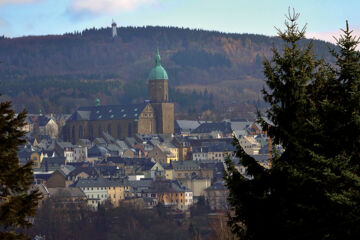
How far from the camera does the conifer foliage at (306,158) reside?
43.5 ft

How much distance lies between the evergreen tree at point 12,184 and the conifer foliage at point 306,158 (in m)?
3.79

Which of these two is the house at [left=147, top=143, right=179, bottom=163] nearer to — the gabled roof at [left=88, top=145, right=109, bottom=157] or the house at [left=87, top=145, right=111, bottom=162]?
the house at [left=87, top=145, right=111, bottom=162]

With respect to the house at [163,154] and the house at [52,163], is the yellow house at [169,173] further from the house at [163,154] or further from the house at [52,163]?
the house at [52,163]

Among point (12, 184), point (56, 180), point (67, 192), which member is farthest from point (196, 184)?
point (12, 184)

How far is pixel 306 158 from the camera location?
14.1 m

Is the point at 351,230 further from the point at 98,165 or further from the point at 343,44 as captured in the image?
the point at 98,165

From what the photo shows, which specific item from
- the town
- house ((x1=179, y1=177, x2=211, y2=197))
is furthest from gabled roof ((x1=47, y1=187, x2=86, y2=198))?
house ((x1=179, y1=177, x2=211, y2=197))

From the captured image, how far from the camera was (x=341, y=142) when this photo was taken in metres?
13.6

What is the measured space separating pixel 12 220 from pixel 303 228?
406 cm

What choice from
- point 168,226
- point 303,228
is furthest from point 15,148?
point 168,226

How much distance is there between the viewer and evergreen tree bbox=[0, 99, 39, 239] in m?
11.6

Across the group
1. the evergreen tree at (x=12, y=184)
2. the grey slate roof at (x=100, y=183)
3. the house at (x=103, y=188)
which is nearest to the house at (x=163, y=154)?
the grey slate roof at (x=100, y=183)

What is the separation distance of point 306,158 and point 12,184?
4.25 metres

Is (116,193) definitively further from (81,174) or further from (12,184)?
(12,184)
